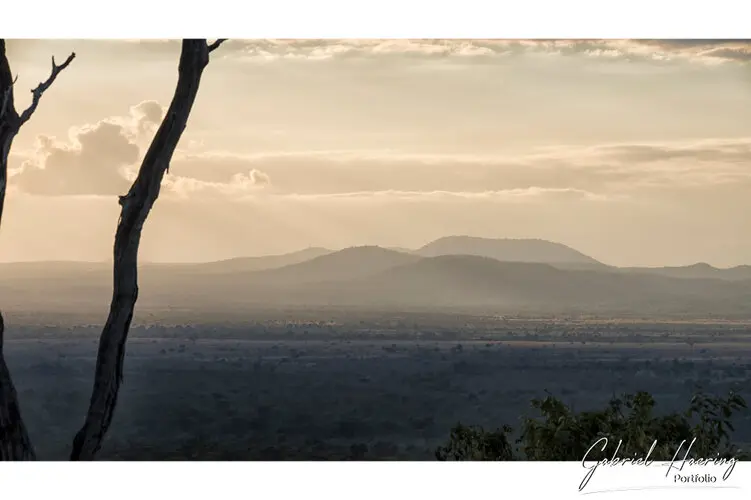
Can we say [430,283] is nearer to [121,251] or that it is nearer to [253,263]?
[253,263]

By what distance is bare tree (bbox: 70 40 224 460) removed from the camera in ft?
12.9

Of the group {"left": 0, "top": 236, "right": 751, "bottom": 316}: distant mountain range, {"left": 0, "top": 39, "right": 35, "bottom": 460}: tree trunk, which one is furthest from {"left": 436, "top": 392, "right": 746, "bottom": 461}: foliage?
{"left": 0, "top": 39, "right": 35, "bottom": 460}: tree trunk

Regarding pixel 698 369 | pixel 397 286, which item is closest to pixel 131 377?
pixel 397 286

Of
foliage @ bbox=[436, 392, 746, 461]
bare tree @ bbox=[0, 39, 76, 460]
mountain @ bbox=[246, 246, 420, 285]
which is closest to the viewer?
bare tree @ bbox=[0, 39, 76, 460]

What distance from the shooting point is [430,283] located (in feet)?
15.2

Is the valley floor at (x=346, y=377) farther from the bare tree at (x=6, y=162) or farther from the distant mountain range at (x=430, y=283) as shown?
the bare tree at (x=6, y=162)

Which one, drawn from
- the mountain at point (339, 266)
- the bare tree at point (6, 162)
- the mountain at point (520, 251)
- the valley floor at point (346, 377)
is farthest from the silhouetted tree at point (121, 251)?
the mountain at point (520, 251)

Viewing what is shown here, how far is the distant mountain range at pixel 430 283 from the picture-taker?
15.0ft

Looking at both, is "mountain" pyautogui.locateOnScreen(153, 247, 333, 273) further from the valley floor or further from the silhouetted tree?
the silhouetted tree

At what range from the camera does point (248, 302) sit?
462 cm

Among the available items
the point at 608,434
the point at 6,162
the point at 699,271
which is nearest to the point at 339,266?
the point at 608,434

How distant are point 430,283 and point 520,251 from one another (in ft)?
1.53

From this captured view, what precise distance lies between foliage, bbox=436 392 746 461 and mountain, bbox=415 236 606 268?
662 millimetres

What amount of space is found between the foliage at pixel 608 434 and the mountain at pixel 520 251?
0.66 meters
